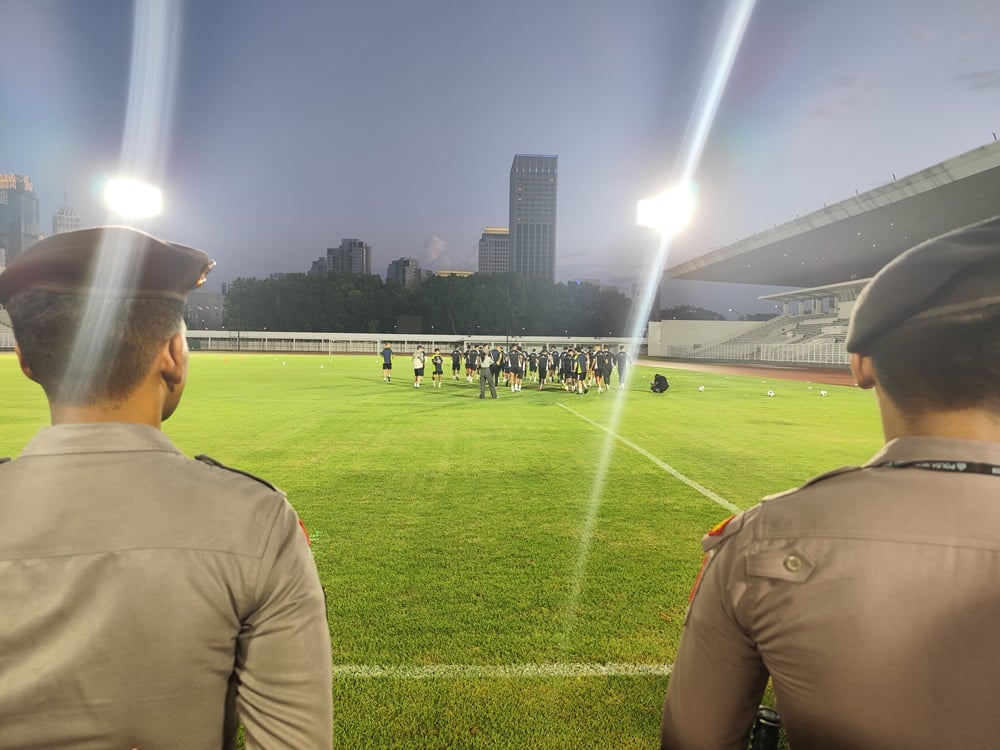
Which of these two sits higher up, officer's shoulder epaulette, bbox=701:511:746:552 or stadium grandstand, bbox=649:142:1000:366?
stadium grandstand, bbox=649:142:1000:366

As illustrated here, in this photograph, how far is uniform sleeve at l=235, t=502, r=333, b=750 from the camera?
4.26ft

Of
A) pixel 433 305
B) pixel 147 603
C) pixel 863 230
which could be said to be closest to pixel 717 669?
pixel 147 603

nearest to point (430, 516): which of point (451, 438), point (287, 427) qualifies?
point (451, 438)

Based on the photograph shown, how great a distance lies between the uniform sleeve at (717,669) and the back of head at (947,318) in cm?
48

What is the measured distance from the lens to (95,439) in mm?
1304

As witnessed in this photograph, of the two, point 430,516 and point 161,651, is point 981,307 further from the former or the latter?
point 430,516

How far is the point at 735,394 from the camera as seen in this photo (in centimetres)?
2342

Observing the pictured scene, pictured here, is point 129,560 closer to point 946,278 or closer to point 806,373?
point 946,278

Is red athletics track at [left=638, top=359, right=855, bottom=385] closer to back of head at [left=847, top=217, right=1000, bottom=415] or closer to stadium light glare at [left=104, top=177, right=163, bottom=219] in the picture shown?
back of head at [left=847, top=217, right=1000, bottom=415]

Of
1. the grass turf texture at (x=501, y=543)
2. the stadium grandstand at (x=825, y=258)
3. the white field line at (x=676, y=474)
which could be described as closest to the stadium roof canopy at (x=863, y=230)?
the stadium grandstand at (x=825, y=258)

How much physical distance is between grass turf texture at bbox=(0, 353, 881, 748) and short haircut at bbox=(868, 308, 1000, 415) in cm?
237

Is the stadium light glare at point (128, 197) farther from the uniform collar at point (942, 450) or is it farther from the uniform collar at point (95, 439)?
the uniform collar at point (942, 450)

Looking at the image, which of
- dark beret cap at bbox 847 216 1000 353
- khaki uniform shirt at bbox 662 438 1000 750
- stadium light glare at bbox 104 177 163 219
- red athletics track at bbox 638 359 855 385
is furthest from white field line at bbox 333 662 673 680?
red athletics track at bbox 638 359 855 385

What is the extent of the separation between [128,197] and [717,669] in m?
29.2
